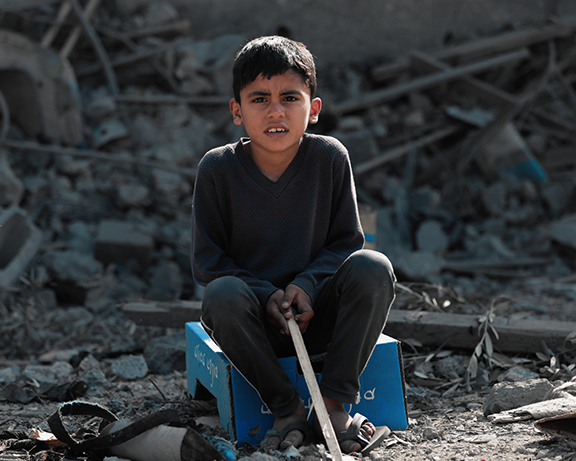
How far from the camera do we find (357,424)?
1.88m

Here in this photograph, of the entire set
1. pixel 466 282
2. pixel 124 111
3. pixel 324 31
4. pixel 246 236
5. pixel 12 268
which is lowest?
pixel 466 282

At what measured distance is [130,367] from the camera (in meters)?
3.00

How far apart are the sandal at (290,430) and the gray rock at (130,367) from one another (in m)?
1.29

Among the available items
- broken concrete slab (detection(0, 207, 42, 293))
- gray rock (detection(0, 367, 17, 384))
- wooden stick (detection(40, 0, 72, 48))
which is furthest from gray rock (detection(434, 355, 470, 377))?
wooden stick (detection(40, 0, 72, 48))

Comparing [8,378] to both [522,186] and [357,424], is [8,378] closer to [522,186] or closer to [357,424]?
[357,424]

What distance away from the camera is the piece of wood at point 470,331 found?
2715mm

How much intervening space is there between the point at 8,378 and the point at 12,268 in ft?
6.03

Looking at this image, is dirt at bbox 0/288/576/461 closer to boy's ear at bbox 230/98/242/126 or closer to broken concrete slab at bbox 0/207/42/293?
boy's ear at bbox 230/98/242/126

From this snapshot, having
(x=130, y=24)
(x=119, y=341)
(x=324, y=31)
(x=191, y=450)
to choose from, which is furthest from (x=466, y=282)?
(x=130, y=24)

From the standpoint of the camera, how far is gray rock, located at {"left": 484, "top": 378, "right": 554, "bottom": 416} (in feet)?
6.97

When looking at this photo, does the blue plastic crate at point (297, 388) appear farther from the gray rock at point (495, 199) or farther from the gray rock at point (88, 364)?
the gray rock at point (495, 199)

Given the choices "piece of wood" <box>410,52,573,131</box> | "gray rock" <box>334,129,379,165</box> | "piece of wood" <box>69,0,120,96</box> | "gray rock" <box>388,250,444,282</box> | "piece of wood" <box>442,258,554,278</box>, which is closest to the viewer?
"gray rock" <box>388,250,444,282</box>

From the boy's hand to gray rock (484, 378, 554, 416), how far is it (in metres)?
0.78

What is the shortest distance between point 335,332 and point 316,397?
26 cm
